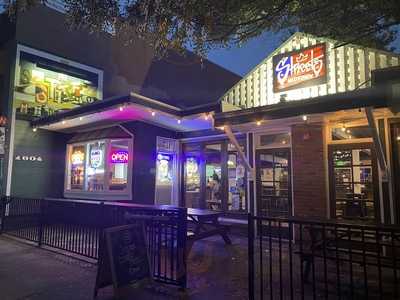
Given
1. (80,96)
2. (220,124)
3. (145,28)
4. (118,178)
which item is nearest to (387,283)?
(220,124)

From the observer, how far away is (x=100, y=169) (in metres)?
11.5

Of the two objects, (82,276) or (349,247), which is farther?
(82,276)

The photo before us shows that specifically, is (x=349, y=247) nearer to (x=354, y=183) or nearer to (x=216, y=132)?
(x=354, y=183)

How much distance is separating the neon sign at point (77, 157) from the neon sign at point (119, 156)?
1.77 metres

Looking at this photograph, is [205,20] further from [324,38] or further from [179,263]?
[324,38]

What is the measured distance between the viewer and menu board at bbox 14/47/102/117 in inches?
459

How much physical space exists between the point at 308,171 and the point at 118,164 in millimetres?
6095

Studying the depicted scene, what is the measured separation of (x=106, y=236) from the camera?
4.75 m

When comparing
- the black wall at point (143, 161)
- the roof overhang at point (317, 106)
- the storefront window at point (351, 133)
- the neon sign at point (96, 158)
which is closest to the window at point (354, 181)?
the storefront window at point (351, 133)

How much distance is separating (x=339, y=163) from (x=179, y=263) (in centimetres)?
488

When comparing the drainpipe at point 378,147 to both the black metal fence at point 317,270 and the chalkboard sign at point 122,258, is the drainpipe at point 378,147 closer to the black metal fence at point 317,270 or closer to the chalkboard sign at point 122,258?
the black metal fence at point 317,270

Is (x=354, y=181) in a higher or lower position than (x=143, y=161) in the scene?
lower

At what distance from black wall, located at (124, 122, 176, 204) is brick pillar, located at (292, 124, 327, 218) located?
185 inches

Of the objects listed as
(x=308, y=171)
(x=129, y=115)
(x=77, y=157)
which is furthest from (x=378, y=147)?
(x=77, y=157)
